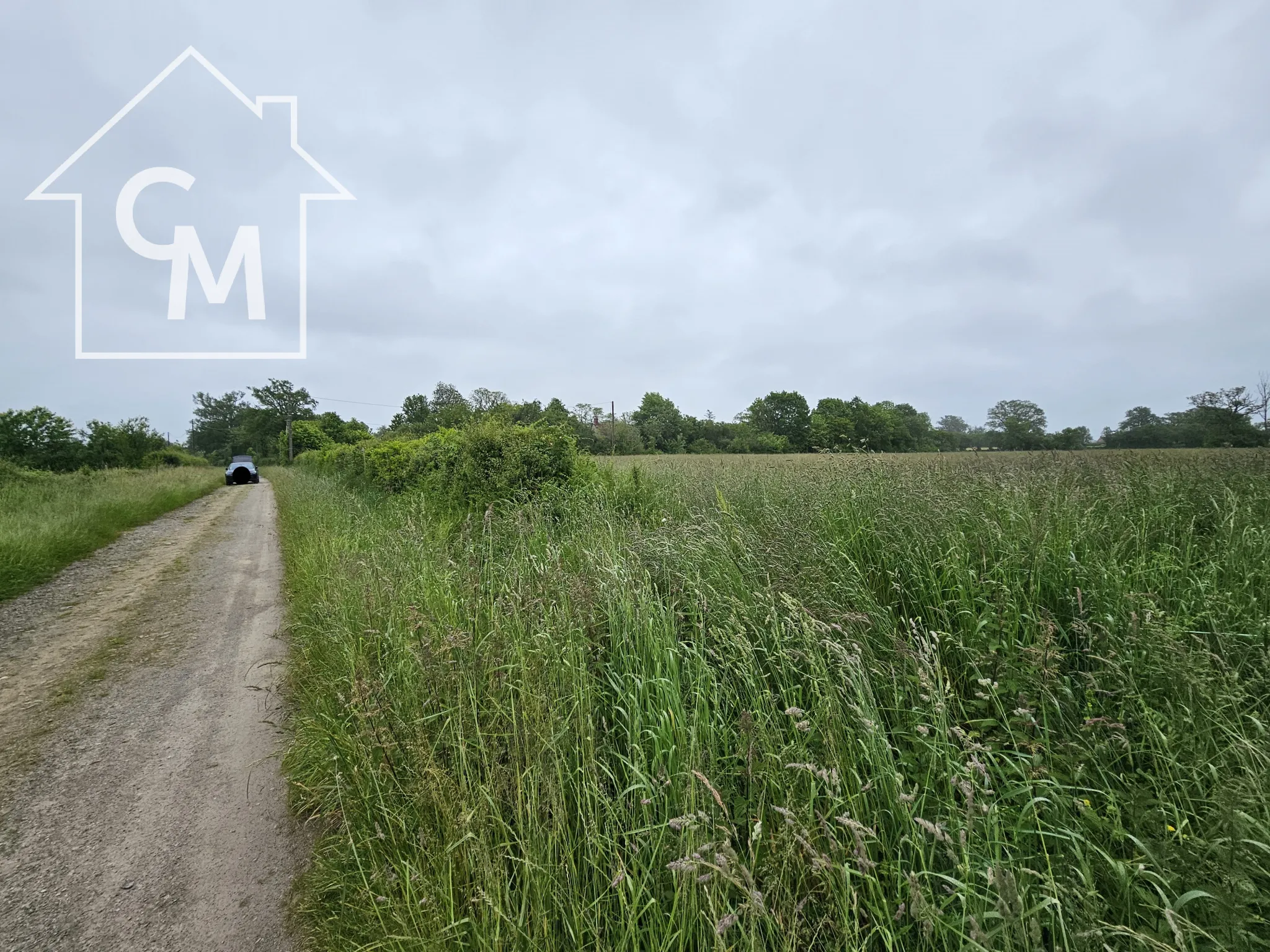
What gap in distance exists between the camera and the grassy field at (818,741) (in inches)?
62.6

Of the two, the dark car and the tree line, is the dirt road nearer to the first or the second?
the tree line

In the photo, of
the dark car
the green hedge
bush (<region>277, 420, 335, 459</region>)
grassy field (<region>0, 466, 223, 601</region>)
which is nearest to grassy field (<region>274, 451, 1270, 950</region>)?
the green hedge

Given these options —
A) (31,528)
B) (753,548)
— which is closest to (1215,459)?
(753,548)

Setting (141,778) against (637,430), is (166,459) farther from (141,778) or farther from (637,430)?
(141,778)

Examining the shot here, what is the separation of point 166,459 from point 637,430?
44390 mm

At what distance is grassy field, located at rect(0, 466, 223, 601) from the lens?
7129 mm

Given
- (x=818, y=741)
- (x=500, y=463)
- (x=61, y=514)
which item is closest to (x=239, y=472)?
(x=61, y=514)

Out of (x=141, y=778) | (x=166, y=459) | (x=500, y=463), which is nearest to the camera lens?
(x=141, y=778)

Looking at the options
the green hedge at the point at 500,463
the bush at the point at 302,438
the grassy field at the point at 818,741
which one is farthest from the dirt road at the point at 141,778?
the bush at the point at 302,438

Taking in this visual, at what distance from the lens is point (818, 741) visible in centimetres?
226

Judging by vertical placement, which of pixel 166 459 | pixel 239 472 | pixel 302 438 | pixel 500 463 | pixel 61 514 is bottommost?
pixel 61 514

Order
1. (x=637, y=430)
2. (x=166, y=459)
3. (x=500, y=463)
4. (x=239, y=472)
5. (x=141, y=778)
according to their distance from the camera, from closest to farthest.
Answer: (x=141, y=778) < (x=500, y=463) < (x=239, y=472) < (x=166, y=459) < (x=637, y=430)

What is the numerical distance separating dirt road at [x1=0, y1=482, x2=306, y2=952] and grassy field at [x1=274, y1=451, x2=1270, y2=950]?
0.99 ft

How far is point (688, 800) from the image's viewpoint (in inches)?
68.9
